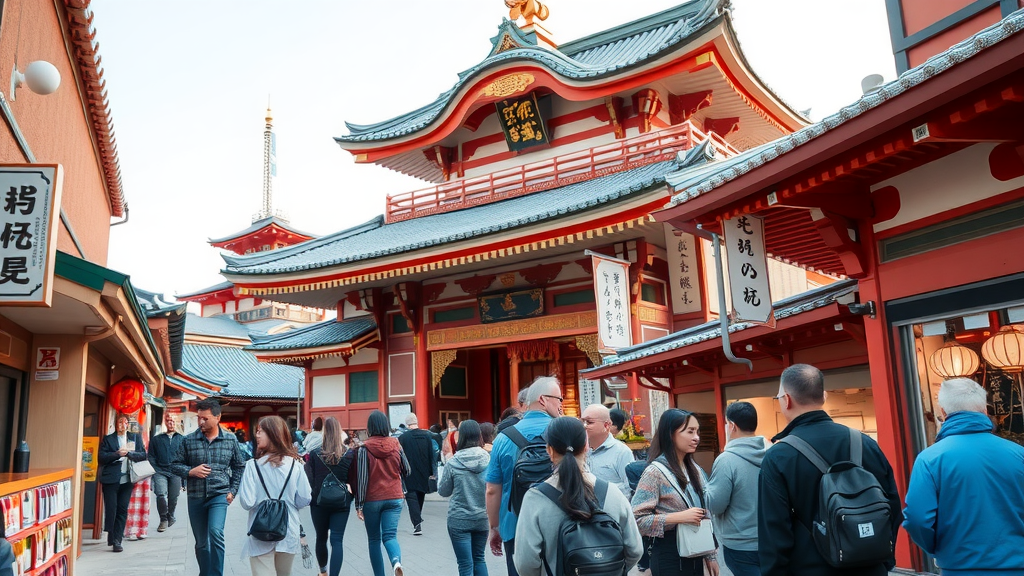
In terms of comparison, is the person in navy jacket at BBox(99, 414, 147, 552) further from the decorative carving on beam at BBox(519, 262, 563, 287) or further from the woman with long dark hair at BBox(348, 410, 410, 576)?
the decorative carving on beam at BBox(519, 262, 563, 287)

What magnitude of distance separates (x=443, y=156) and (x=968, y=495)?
703 inches

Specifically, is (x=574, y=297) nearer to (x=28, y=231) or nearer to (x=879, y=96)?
(x=879, y=96)

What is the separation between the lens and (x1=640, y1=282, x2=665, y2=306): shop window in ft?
50.0

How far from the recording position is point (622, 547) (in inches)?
135

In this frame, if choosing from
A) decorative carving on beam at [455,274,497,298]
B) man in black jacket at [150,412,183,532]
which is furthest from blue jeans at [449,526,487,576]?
decorative carving on beam at [455,274,497,298]

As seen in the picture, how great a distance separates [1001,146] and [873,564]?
13.5 ft

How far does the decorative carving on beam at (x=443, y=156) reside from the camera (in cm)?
2031

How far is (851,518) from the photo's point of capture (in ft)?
10.3

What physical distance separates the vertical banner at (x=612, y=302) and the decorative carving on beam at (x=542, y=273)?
7.20 ft

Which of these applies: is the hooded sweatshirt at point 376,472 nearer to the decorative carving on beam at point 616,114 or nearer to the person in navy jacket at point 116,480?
the person in navy jacket at point 116,480

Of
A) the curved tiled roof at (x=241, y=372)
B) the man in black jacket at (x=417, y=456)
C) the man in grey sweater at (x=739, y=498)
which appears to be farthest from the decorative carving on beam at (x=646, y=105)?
the curved tiled roof at (x=241, y=372)

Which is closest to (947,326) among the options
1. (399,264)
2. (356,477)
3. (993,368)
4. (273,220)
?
(993,368)

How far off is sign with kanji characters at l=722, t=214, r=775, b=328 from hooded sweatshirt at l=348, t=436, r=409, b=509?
3659mm

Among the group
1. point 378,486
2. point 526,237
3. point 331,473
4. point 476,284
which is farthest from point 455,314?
point 378,486
